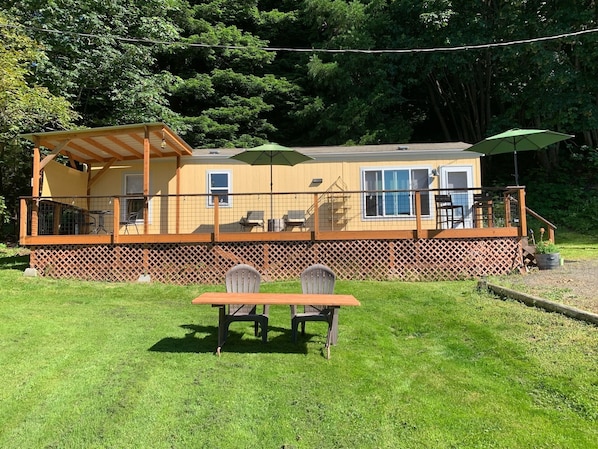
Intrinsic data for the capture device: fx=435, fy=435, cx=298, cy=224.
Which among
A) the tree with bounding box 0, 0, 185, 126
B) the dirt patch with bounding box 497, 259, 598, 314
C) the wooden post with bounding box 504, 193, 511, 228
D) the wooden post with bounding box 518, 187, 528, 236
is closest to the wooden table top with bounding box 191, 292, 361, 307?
the dirt patch with bounding box 497, 259, 598, 314

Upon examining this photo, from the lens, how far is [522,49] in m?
15.9

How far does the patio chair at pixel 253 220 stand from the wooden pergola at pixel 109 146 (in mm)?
2040

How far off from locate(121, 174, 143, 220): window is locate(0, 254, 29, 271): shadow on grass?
257cm

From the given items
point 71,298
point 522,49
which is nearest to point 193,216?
point 71,298

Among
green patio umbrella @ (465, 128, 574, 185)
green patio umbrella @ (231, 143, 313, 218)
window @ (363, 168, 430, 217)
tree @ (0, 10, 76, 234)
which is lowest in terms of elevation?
window @ (363, 168, 430, 217)

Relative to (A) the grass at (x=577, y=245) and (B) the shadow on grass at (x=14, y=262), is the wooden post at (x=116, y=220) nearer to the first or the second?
(B) the shadow on grass at (x=14, y=262)

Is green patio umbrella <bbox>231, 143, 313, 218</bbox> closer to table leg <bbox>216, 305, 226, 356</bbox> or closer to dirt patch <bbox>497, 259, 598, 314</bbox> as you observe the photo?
dirt patch <bbox>497, 259, 598, 314</bbox>

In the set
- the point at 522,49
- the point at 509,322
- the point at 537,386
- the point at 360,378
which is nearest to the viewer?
the point at 537,386

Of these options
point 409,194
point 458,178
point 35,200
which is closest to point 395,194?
point 409,194

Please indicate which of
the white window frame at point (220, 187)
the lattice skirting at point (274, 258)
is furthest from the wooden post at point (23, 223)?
the white window frame at point (220, 187)

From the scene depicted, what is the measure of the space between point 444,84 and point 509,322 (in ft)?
61.5

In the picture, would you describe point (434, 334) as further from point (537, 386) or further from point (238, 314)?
point (238, 314)

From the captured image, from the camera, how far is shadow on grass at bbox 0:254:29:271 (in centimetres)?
→ 998

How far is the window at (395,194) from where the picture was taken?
10898mm
